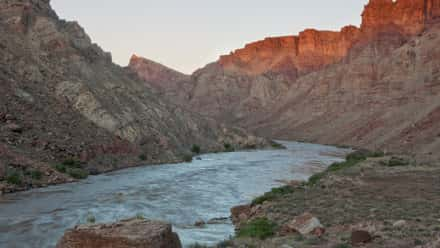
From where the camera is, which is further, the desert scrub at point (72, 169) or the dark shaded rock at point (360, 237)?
the desert scrub at point (72, 169)

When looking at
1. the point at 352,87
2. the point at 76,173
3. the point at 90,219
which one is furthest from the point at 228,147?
the point at 352,87

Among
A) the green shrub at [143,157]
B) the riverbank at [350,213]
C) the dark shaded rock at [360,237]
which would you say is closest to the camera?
the dark shaded rock at [360,237]

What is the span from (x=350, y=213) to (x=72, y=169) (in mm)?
19578

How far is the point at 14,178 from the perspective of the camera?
878 inches

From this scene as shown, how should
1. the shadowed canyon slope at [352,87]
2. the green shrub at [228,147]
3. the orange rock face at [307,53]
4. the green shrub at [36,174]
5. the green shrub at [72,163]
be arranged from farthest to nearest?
1. the orange rock face at [307,53]
2. the shadowed canyon slope at [352,87]
3. the green shrub at [228,147]
4. the green shrub at [72,163]
5. the green shrub at [36,174]

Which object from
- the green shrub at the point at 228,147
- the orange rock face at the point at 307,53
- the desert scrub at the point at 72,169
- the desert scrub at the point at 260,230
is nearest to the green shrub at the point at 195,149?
the green shrub at the point at 228,147

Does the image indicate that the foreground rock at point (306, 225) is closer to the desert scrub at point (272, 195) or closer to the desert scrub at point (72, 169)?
the desert scrub at point (272, 195)

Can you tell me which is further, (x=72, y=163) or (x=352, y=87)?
(x=352, y=87)

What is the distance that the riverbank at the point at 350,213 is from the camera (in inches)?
427

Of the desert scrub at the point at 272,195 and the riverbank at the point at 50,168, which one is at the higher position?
the riverbank at the point at 50,168

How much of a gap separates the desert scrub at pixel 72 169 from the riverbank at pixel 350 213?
13.7 meters

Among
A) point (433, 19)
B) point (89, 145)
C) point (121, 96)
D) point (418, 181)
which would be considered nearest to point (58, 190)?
point (89, 145)

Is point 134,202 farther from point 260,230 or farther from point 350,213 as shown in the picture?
point 350,213

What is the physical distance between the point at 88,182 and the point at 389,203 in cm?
1806
